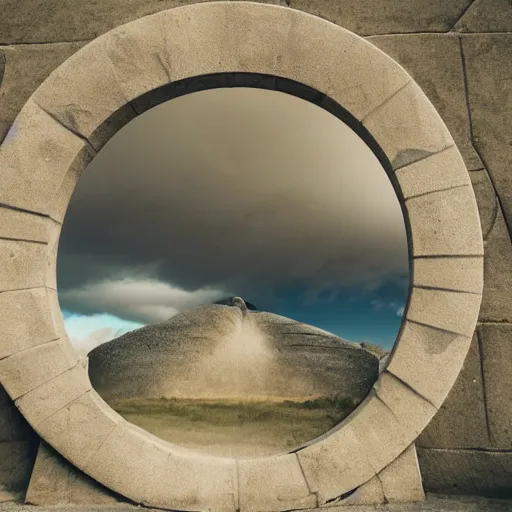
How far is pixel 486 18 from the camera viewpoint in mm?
2926

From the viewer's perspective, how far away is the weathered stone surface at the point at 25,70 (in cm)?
296

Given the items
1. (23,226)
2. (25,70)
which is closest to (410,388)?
(23,226)

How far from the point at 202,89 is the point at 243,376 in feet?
6.89

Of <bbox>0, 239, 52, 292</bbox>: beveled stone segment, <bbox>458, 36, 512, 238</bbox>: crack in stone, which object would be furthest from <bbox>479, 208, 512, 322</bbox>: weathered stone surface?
<bbox>0, 239, 52, 292</bbox>: beveled stone segment

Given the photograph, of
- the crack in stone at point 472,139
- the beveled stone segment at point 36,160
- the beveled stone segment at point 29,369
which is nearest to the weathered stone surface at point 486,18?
the crack in stone at point 472,139

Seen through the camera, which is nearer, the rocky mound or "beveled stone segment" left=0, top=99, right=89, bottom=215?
"beveled stone segment" left=0, top=99, right=89, bottom=215

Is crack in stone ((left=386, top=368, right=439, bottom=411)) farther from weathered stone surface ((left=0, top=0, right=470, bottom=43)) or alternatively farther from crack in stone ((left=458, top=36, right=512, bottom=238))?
weathered stone surface ((left=0, top=0, right=470, bottom=43))

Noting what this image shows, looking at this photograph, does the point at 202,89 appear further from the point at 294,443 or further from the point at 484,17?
the point at 294,443

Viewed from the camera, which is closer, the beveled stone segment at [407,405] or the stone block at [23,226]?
the beveled stone segment at [407,405]

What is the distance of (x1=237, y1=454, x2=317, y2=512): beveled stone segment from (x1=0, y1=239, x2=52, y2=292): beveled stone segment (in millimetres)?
1629

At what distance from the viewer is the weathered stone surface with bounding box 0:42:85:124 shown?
9.70 feet

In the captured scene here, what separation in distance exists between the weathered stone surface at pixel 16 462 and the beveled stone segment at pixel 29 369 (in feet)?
1.30

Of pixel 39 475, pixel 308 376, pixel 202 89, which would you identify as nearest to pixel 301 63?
pixel 202 89

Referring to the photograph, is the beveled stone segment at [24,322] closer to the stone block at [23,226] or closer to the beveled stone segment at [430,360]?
the stone block at [23,226]
